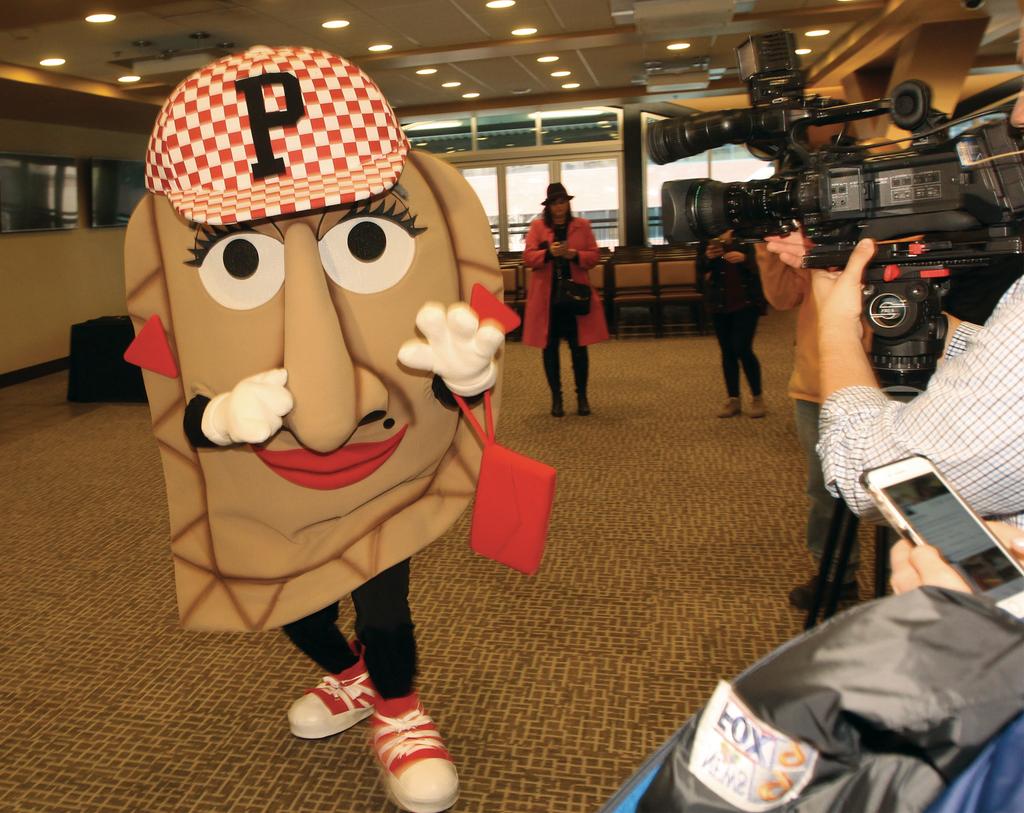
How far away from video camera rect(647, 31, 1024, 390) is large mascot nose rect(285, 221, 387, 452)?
2.47 feet

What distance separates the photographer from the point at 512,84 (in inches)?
384

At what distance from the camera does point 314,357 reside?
1416 mm

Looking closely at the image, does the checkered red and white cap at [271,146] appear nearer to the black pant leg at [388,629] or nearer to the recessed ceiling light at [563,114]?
the black pant leg at [388,629]

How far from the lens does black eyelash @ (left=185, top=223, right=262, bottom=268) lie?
4.90 ft

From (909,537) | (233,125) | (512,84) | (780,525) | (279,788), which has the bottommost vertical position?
(279,788)

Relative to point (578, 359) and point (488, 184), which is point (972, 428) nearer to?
point (578, 359)

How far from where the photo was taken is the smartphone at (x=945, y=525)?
768mm

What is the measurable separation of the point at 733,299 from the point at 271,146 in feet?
11.3

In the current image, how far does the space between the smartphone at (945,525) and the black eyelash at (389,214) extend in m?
0.92

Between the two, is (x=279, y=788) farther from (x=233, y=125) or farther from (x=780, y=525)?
(x=780, y=525)

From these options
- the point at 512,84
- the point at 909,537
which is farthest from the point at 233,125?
the point at 512,84

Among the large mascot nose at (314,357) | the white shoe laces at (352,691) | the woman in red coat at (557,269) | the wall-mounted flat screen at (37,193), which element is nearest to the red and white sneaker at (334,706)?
the white shoe laces at (352,691)

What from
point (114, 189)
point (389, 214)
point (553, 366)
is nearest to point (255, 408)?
point (389, 214)

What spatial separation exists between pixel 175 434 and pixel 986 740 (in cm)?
142
